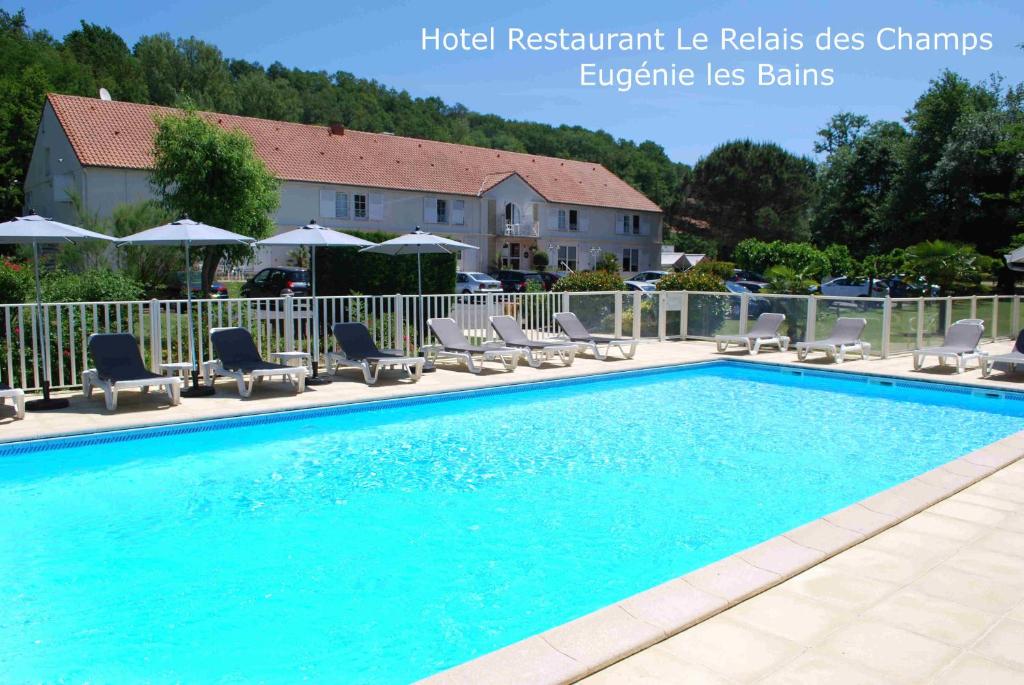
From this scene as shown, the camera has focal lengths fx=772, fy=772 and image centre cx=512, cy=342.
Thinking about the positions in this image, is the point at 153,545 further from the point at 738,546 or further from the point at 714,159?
the point at 714,159

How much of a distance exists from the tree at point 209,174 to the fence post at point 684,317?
40.7 feet

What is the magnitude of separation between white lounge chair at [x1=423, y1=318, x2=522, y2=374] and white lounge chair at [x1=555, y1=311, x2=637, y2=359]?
1879 mm

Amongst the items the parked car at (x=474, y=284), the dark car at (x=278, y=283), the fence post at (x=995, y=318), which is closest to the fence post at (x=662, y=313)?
the fence post at (x=995, y=318)

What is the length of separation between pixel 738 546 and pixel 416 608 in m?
2.51

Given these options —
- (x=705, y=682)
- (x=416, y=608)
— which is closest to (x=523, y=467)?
(x=416, y=608)

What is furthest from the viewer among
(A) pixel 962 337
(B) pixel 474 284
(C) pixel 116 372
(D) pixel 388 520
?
(B) pixel 474 284

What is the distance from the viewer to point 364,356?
1184 centimetres

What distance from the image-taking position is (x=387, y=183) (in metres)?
39.5

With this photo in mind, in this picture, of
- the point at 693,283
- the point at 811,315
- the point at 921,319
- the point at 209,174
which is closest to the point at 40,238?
the point at 811,315

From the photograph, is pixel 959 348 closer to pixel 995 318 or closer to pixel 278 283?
pixel 995 318

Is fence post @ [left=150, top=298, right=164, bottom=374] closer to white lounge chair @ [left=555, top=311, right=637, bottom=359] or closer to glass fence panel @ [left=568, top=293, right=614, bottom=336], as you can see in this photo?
white lounge chair @ [left=555, top=311, right=637, bottom=359]

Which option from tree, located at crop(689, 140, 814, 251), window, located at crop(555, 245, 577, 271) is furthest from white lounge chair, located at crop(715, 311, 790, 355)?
tree, located at crop(689, 140, 814, 251)

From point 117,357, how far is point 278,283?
44.0ft

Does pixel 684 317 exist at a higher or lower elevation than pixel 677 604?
higher
